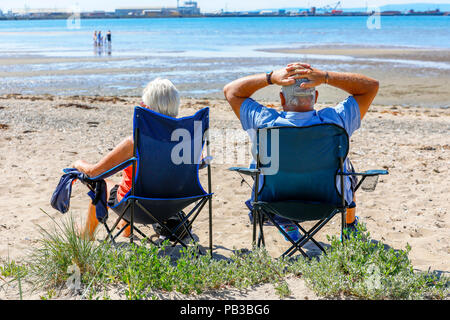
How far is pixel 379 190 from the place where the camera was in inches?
215

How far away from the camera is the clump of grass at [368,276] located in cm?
271

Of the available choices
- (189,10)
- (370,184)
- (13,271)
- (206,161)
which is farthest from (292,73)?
(189,10)

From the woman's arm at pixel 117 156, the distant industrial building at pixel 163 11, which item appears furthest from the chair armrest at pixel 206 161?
the distant industrial building at pixel 163 11

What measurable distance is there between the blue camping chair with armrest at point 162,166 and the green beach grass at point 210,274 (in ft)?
1.71

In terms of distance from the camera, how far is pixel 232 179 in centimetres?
586

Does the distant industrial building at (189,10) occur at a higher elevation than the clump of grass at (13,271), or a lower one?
higher

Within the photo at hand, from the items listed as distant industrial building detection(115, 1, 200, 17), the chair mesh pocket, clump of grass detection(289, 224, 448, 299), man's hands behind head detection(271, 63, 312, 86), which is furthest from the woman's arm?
distant industrial building detection(115, 1, 200, 17)

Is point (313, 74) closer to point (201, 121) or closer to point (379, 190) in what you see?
point (201, 121)

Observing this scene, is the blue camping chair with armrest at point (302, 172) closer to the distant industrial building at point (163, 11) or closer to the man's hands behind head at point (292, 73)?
the man's hands behind head at point (292, 73)

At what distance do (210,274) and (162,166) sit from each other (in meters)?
0.96

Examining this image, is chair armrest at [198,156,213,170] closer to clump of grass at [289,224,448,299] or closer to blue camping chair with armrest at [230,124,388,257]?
blue camping chair with armrest at [230,124,388,257]

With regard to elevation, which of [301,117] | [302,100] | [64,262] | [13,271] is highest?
[302,100]

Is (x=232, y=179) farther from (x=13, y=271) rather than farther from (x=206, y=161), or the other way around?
(x=13, y=271)
